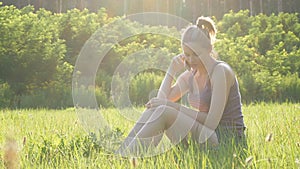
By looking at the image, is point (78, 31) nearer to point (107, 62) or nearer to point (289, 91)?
point (107, 62)

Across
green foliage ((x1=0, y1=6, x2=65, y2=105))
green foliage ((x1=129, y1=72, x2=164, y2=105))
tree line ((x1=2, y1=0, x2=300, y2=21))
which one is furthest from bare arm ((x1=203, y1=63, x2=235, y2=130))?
tree line ((x1=2, y1=0, x2=300, y2=21))

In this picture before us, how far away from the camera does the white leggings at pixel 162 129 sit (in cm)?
271

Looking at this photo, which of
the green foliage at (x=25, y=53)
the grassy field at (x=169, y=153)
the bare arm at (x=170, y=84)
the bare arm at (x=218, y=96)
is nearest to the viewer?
the grassy field at (x=169, y=153)

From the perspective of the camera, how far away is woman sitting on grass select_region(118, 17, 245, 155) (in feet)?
9.08

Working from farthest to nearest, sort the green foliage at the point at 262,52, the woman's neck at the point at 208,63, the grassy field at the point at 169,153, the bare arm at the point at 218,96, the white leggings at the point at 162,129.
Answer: the green foliage at the point at 262,52, the woman's neck at the point at 208,63, the bare arm at the point at 218,96, the white leggings at the point at 162,129, the grassy field at the point at 169,153

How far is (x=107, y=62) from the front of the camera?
941 cm

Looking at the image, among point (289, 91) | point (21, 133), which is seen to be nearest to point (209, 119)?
point (21, 133)

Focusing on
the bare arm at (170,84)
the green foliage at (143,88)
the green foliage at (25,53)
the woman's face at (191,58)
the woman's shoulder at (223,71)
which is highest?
the woman's face at (191,58)

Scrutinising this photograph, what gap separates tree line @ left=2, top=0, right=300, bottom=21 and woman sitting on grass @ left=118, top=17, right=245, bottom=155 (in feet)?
41.9

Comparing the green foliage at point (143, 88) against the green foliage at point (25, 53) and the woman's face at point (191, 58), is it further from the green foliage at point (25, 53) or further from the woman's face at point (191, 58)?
the woman's face at point (191, 58)

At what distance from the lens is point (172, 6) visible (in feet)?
58.7

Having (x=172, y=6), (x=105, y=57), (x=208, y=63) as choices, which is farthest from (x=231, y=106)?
(x=172, y=6)

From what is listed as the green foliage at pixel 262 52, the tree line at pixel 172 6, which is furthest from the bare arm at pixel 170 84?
the tree line at pixel 172 6

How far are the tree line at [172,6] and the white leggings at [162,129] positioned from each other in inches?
511
